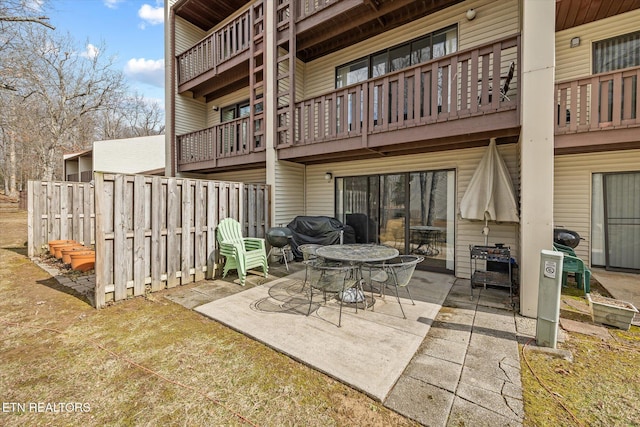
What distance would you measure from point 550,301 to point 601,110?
3782 millimetres

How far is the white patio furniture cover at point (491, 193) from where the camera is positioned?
498 cm

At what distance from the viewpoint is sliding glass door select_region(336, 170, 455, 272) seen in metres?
5.99

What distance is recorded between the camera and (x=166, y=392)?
2.30 meters

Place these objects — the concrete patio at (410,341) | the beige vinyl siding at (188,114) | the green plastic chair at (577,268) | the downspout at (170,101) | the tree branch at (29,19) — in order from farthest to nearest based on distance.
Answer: the tree branch at (29,19) → the beige vinyl siding at (188,114) → the downspout at (170,101) → the green plastic chair at (577,268) → the concrete patio at (410,341)

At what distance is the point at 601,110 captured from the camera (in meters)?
4.49

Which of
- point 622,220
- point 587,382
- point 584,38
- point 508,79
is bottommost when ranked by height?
point 587,382

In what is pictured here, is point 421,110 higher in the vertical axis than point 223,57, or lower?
lower

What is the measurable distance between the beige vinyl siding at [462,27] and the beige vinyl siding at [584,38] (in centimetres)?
168

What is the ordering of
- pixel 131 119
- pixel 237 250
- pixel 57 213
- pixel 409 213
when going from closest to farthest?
pixel 237 250 → pixel 409 213 → pixel 57 213 → pixel 131 119

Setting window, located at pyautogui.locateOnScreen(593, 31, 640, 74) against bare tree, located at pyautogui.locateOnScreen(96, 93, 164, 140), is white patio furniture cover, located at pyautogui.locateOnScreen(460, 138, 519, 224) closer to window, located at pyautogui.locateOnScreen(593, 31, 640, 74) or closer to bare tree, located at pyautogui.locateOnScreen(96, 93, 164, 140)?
window, located at pyautogui.locateOnScreen(593, 31, 640, 74)

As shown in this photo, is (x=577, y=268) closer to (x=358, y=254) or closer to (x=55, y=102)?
(x=358, y=254)

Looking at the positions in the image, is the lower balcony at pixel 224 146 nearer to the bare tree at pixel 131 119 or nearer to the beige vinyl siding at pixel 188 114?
the beige vinyl siding at pixel 188 114

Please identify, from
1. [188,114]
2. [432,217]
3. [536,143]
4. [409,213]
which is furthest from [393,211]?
[188,114]

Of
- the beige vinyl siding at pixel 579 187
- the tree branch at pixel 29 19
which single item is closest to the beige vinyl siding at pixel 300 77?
the beige vinyl siding at pixel 579 187
